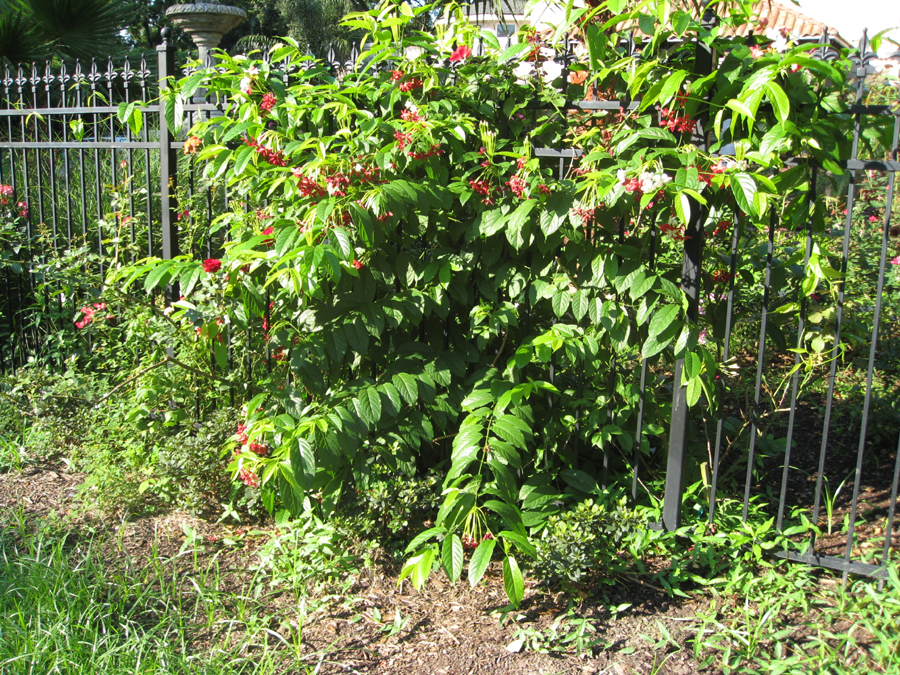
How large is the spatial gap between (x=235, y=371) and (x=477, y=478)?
1753 mm

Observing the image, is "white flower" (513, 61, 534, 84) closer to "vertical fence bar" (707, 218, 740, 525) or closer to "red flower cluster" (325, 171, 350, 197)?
"red flower cluster" (325, 171, 350, 197)

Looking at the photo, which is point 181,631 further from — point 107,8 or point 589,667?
point 107,8

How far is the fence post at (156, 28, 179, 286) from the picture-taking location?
12.2ft

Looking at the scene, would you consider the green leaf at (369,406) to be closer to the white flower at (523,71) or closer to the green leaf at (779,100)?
the white flower at (523,71)

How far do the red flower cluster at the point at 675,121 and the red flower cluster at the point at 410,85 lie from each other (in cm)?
92

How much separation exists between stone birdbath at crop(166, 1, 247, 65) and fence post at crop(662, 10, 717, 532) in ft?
23.0

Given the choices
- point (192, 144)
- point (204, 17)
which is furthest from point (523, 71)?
point (204, 17)

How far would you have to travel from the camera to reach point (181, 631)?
235 cm

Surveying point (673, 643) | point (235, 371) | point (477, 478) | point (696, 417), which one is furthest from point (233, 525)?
point (696, 417)

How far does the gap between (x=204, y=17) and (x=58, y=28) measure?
12.3 feet

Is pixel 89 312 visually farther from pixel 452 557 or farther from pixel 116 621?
pixel 452 557

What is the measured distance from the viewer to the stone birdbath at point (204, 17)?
27.1 feet

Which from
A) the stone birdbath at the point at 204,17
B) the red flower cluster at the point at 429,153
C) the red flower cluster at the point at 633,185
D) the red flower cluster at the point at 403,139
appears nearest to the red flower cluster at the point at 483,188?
the red flower cluster at the point at 429,153

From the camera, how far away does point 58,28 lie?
35.2 feet
